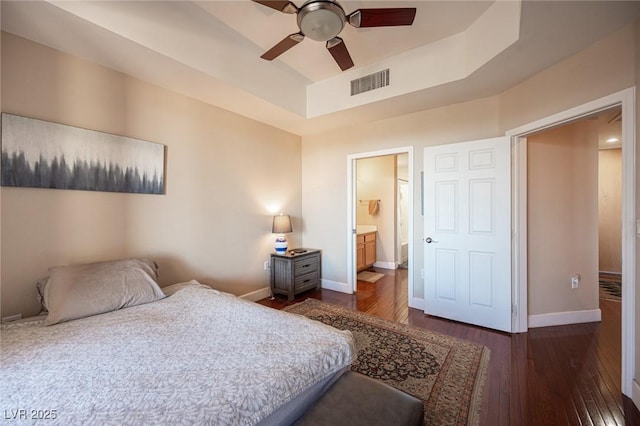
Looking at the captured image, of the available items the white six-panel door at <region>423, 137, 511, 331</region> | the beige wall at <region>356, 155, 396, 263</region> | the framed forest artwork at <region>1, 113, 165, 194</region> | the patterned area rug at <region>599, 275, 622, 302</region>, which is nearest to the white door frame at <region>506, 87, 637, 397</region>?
the white six-panel door at <region>423, 137, 511, 331</region>

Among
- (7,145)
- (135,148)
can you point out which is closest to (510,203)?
(135,148)

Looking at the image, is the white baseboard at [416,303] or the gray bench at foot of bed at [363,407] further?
the white baseboard at [416,303]

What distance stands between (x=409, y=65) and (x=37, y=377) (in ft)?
11.9

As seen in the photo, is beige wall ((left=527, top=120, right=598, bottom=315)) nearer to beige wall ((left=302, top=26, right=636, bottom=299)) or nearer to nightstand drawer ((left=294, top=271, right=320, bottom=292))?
beige wall ((left=302, top=26, right=636, bottom=299))

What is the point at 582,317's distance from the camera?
2.89m

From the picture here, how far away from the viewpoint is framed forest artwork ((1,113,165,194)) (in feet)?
6.07

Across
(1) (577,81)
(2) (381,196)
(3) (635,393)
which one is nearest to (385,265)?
(2) (381,196)

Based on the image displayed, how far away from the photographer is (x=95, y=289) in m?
1.84

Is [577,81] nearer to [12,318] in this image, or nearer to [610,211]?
[12,318]

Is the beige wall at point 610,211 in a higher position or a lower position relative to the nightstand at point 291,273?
higher

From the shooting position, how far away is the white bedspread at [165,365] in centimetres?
94

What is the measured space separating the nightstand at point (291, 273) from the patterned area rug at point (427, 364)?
Answer: 2.44 ft

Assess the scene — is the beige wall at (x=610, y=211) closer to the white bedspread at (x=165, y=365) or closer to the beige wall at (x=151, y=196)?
the beige wall at (x=151, y=196)

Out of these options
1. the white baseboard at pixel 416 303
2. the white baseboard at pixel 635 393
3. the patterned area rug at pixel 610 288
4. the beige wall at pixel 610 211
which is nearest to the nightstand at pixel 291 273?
the white baseboard at pixel 416 303
